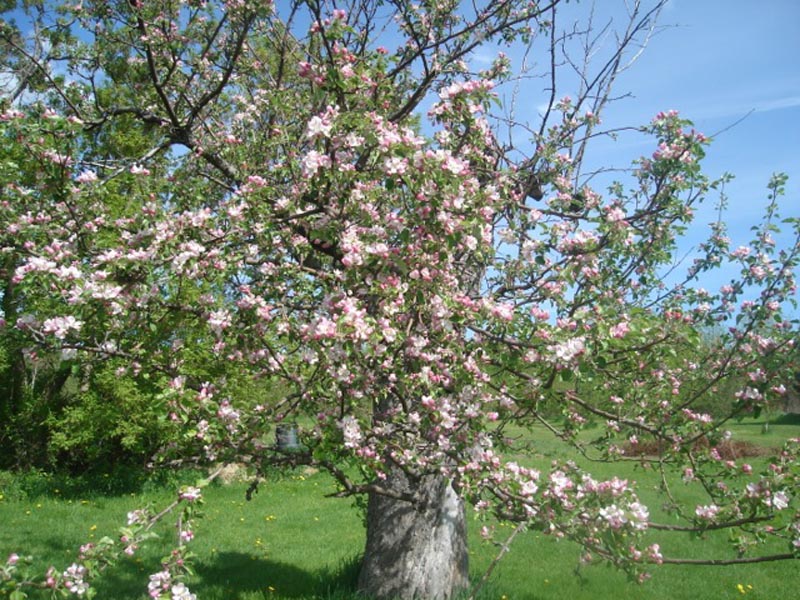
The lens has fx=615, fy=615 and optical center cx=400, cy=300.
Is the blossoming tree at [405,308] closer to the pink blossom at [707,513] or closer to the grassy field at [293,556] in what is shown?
the pink blossom at [707,513]

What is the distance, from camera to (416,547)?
5.11 meters

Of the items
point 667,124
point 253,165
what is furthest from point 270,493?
point 667,124

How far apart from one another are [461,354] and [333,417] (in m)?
0.84

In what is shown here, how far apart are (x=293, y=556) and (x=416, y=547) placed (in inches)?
107

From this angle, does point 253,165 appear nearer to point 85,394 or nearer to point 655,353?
point 655,353

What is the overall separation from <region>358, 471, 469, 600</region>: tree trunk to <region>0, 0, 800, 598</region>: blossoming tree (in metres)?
0.02

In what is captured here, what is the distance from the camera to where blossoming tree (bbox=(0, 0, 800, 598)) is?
3143mm

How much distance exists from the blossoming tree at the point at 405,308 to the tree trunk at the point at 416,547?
0.7 inches

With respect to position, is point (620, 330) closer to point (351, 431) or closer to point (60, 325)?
point (351, 431)

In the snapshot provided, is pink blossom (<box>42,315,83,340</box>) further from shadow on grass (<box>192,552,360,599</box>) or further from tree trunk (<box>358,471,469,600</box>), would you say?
shadow on grass (<box>192,552,360,599</box>)

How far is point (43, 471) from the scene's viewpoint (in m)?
12.3

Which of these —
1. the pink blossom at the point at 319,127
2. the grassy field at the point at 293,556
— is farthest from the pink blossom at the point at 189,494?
the grassy field at the point at 293,556

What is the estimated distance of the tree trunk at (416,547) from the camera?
5.02 meters

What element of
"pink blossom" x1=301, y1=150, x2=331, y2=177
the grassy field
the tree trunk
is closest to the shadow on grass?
the grassy field
